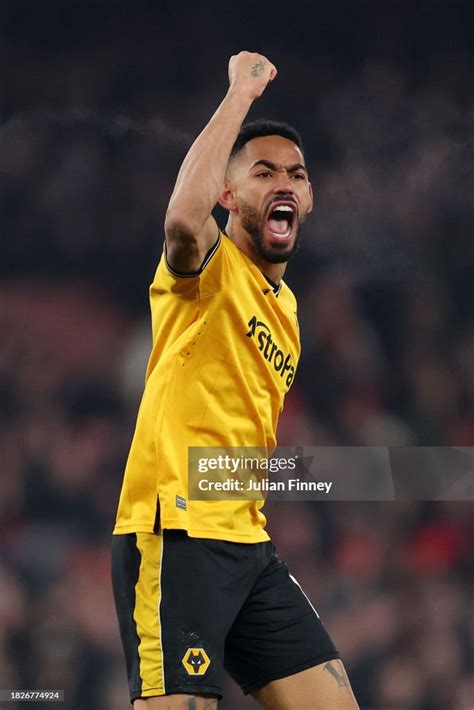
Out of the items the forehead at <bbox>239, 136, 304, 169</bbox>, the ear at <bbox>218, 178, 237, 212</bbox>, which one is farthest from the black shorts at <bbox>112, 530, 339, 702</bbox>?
the forehead at <bbox>239, 136, 304, 169</bbox>

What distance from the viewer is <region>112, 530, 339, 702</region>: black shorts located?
6.61 feet

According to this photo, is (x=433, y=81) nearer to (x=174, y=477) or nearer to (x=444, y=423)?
(x=444, y=423)

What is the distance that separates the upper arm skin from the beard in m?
0.26

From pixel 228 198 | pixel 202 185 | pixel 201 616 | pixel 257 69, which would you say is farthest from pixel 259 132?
pixel 201 616

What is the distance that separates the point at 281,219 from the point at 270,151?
7.5 inches

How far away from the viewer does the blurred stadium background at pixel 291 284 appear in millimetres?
3822

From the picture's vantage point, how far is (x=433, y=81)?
4.13 meters

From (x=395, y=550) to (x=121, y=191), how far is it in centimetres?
182

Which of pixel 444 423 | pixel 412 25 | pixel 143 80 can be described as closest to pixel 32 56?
pixel 143 80

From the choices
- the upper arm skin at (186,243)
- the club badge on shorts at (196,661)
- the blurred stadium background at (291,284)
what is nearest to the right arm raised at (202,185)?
the upper arm skin at (186,243)

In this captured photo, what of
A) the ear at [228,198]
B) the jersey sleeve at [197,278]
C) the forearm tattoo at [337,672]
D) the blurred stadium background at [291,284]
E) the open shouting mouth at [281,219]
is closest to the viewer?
the jersey sleeve at [197,278]

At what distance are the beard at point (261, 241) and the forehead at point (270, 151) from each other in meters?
0.13

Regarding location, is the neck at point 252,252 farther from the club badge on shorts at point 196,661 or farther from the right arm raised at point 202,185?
the club badge on shorts at point 196,661

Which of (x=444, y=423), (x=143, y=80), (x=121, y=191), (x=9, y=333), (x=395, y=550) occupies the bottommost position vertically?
(x=395, y=550)
